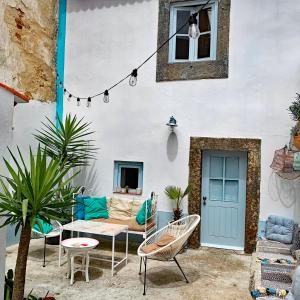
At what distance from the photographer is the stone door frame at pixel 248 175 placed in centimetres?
592

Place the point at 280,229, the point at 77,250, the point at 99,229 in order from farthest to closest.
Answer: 1. the point at 280,229
2. the point at 99,229
3. the point at 77,250

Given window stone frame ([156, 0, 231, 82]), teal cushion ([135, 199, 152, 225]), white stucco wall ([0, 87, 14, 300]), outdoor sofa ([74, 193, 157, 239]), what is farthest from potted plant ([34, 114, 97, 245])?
white stucco wall ([0, 87, 14, 300])

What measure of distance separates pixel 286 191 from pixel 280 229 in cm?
69

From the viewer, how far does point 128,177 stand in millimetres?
6879

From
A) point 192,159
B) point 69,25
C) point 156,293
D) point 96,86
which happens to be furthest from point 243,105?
point 69,25

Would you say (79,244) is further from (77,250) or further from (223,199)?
(223,199)

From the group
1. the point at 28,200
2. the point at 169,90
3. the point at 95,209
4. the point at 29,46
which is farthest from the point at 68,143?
the point at 28,200

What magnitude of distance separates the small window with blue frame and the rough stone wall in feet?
6.76

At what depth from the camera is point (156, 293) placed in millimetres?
4293

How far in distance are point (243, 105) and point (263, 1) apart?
1.81 meters

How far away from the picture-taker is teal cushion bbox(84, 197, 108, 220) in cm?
622

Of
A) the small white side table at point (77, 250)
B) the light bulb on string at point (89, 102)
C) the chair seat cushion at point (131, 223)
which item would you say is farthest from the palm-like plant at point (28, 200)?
the light bulb on string at point (89, 102)

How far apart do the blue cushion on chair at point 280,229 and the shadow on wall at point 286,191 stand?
315mm

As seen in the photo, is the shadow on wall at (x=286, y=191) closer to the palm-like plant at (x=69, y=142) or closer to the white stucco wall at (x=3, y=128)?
the palm-like plant at (x=69, y=142)
